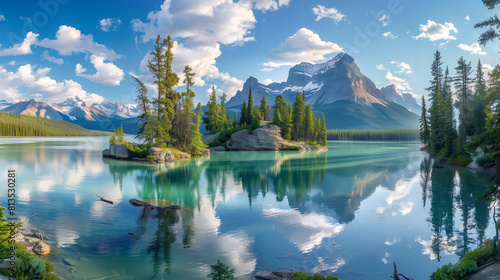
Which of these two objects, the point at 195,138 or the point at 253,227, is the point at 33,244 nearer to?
the point at 253,227

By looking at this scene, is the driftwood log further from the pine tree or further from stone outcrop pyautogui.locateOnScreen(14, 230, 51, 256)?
the pine tree

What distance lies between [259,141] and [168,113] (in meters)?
37.8

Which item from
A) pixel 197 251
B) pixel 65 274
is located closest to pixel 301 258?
pixel 197 251

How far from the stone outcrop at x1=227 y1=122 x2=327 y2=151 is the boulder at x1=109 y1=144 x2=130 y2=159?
1588 inches

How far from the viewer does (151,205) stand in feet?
63.0

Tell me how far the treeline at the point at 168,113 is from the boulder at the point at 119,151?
12.2 feet

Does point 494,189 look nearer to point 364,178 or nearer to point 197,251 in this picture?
point 197,251

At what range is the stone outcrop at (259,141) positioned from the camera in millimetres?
91562

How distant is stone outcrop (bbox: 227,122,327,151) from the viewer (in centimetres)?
9156

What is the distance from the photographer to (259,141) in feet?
301

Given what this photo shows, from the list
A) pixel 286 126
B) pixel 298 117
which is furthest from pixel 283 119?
pixel 298 117

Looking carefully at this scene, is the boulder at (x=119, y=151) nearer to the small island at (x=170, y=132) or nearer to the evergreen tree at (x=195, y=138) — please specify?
the small island at (x=170, y=132)

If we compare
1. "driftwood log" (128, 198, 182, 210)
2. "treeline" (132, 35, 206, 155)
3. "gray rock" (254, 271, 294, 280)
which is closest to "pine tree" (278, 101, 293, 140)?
"treeline" (132, 35, 206, 155)

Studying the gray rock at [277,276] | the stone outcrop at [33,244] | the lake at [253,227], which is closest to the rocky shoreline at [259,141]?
the lake at [253,227]
